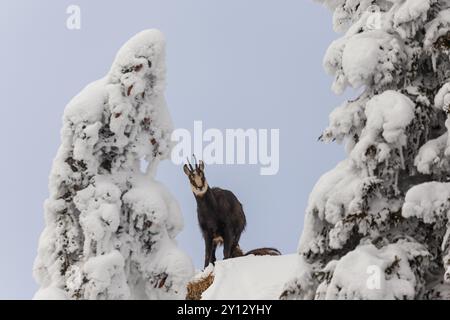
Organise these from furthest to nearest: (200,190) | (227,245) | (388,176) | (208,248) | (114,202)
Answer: (227,245) < (200,190) < (208,248) < (114,202) < (388,176)

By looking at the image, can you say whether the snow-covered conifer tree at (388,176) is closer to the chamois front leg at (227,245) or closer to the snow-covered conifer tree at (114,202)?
the snow-covered conifer tree at (114,202)

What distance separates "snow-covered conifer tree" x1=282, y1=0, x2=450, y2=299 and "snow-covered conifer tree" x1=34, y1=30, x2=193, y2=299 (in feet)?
12.2

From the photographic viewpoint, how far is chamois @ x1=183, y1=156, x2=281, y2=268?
73.4 feet

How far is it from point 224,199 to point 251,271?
12.2ft

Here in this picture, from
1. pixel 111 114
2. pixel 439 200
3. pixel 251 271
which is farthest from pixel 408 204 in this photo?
pixel 251 271

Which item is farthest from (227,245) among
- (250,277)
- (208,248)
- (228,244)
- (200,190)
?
(250,277)

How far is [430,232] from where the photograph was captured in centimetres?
813

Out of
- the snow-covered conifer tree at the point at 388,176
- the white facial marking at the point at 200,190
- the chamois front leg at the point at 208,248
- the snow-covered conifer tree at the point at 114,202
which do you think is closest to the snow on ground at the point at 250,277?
the chamois front leg at the point at 208,248

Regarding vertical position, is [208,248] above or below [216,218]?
below

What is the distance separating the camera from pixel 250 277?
64.2ft

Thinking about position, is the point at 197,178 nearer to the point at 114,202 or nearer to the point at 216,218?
the point at 216,218

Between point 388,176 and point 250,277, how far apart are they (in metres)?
11.9

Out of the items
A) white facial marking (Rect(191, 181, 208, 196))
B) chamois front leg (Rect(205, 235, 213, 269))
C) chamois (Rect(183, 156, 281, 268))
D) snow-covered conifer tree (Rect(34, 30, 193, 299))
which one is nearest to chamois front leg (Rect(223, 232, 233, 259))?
chamois (Rect(183, 156, 281, 268))

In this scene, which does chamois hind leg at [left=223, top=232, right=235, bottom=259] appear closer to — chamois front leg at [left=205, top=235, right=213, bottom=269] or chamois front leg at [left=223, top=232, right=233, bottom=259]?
chamois front leg at [left=223, top=232, right=233, bottom=259]
